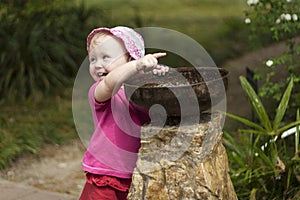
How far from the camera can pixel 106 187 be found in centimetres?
317

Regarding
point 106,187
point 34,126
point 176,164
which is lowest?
point 34,126

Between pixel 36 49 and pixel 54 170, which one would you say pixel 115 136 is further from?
pixel 36 49

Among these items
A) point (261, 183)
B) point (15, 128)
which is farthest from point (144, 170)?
point (15, 128)

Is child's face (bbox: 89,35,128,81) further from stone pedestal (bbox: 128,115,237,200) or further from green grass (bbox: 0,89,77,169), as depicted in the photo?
green grass (bbox: 0,89,77,169)

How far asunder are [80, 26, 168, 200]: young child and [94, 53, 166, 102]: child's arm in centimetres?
1

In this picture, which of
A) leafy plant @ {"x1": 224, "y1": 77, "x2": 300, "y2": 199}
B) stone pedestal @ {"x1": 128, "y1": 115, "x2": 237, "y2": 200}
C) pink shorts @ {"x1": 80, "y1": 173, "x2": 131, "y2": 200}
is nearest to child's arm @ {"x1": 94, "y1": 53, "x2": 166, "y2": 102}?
stone pedestal @ {"x1": 128, "y1": 115, "x2": 237, "y2": 200}

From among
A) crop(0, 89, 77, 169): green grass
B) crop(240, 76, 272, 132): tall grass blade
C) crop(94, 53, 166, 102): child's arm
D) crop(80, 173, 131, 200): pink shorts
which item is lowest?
crop(0, 89, 77, 169): green grass

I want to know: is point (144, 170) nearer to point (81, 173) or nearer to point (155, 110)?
point (155, 110)

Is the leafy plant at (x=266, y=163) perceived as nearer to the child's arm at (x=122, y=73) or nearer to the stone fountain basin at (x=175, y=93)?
the stone fountain basin at (x=175, y=93)

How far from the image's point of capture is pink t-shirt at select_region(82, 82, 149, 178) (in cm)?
312

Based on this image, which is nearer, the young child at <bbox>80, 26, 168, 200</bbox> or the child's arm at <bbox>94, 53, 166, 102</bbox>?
the child's arm at <bbox>94, 53, 166, 102</bbox>

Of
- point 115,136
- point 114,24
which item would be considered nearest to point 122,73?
point 115,136

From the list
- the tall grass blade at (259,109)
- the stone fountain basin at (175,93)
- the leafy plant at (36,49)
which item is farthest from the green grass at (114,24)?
the stone fountain basin at (175,93)

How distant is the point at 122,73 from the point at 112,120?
344 mm
